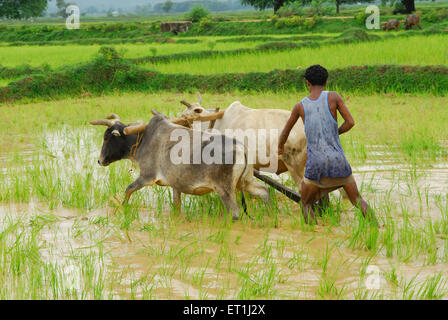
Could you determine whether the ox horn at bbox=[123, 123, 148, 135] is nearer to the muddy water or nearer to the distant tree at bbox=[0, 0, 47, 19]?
the muddy water

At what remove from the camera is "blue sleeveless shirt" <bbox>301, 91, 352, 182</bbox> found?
3723 mm

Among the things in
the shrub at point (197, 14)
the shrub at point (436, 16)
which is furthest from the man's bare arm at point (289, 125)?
the shrub at point (197, 14)

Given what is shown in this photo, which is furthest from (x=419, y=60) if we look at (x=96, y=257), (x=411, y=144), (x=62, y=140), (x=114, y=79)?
(x=96, y=257)

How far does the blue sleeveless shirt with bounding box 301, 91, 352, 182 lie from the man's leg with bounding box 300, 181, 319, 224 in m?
0.11

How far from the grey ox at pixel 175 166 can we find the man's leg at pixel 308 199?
14.6 inches

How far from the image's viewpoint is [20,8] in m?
34.7

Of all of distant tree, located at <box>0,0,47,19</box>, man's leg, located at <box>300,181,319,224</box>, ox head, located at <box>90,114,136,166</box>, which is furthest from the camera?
distant tree, located at <box>0,0,47,19</box>

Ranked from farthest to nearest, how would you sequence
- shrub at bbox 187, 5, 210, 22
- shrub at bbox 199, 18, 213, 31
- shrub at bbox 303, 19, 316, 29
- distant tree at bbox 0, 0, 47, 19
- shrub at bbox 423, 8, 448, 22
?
1. distant tree at bbox 0, 0, 47, 19
2. shrub at bbox 187, 5, 210, 22
3. shrub at bbox 199, 18, 213, 31
4. shrub at bbox 303, 19, 316, 29
5. shrub at bbox 423, 8, 448, 22

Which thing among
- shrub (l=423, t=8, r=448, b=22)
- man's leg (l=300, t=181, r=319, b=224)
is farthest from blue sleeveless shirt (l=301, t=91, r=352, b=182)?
shrub (l=423, t=8, r=448, b=22)

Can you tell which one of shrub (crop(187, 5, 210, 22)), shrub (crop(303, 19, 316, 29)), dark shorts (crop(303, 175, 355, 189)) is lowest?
dark shorts (crop(303, 175, 355, 189))

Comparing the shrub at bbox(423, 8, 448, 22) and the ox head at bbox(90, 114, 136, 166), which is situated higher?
the shrub at bbox(423, 8, 448, 22)

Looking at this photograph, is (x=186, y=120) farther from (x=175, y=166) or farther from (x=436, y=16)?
(x=436, y=16)

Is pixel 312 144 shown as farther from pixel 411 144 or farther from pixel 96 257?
pixel 411 144
